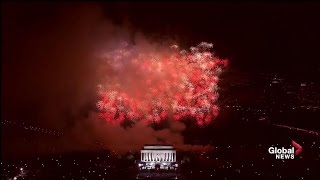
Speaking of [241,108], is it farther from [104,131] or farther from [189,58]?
[104,131]

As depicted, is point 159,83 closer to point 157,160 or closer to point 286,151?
point 157,160

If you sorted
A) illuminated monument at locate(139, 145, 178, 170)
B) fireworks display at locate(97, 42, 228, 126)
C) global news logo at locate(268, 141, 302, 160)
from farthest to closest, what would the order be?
1. global news logo at locate(268, 141, 302, 160)
2. illuminated monument at locate(139, 145, 178, 170)
3. fireworks display at locate(97, 42, 228, 126)

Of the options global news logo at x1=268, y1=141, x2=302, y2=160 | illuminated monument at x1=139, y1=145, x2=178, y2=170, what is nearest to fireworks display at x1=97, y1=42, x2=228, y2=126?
illuminated monument at x1=139, y1=145, x2=178, y2=170

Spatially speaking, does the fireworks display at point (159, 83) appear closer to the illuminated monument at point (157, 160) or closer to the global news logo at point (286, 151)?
the illuminated monument at point (157, 160)

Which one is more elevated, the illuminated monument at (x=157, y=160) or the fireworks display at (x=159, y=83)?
the fireworks display at (x=159, y=83)

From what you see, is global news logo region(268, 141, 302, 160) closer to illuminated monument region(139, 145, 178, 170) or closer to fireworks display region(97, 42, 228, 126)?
fireworks display region(97, 42, 228, 126)

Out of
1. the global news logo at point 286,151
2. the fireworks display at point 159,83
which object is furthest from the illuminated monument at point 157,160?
the global news logo at point 286,151
